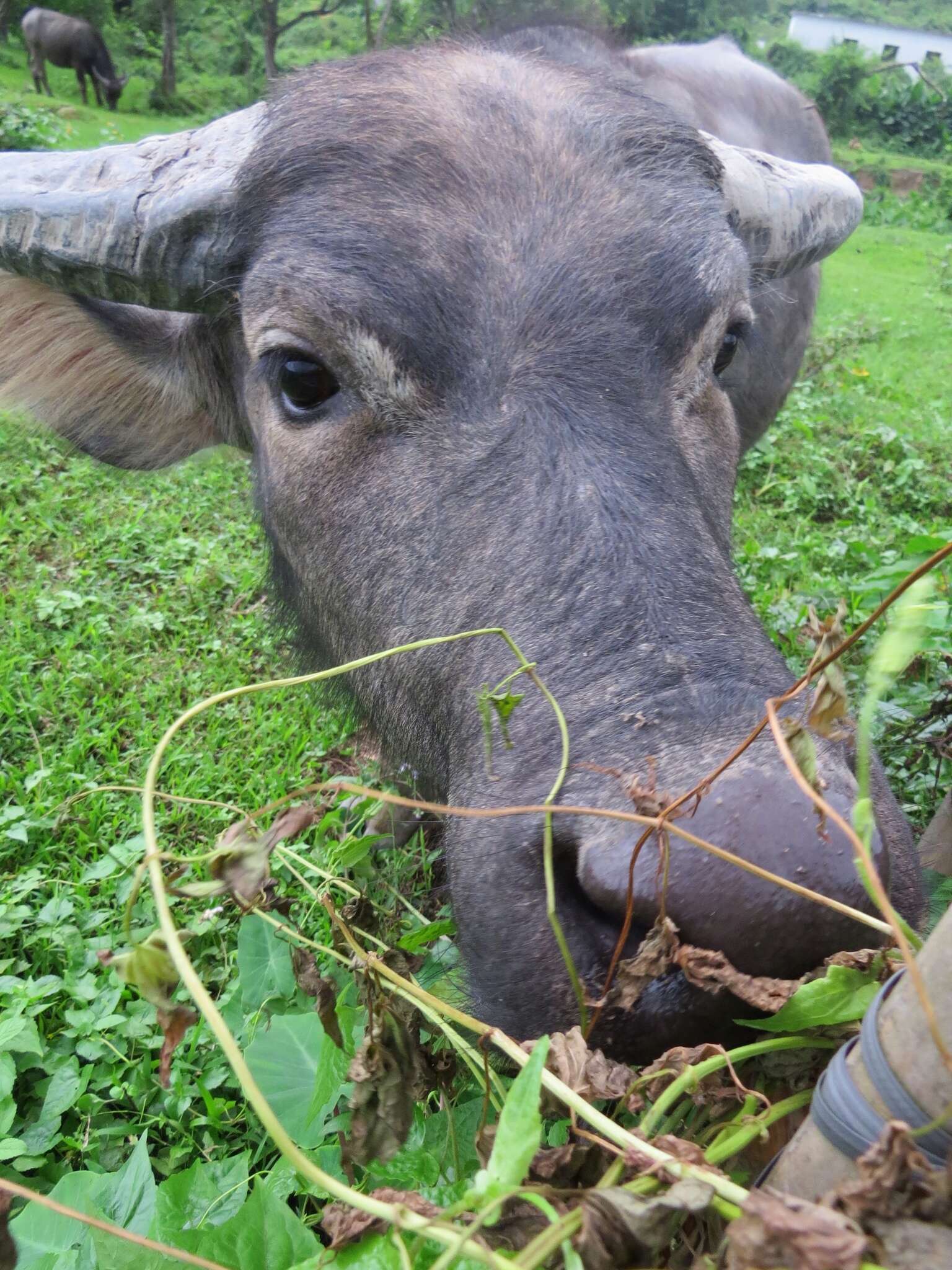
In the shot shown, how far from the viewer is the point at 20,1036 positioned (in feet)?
7.82

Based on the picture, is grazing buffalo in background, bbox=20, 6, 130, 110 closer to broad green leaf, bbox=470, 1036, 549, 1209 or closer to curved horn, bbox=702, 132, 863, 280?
curved horn, bbox=702, 132, 863, 280

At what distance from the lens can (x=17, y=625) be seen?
4.30 metres

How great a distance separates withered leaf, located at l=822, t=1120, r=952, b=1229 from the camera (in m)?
0.64

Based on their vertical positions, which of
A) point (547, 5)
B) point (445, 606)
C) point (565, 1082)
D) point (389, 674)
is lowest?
point (389, 674)

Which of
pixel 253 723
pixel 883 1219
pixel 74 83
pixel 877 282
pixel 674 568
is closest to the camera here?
pixel 883 1219

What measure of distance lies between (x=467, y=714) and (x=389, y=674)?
18.2 inches

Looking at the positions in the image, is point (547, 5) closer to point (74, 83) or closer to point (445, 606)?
point (445, 606)

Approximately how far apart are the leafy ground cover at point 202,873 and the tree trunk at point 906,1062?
0.39ft

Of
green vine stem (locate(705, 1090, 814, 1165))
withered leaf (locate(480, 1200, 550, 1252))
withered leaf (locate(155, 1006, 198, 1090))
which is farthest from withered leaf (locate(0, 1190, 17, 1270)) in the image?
green vine stem (locate(705, 1090, 814, 1165))

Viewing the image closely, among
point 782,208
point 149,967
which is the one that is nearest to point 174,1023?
point 149,967

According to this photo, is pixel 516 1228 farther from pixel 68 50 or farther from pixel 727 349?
pixel 68 50

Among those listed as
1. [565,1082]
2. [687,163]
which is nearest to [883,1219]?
[565,1082]

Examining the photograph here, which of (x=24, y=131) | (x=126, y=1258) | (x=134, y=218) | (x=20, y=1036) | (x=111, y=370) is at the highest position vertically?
(x=134, y=218)

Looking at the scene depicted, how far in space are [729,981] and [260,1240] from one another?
0.86 meters
